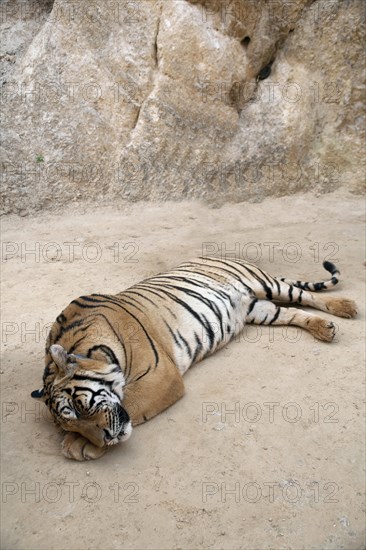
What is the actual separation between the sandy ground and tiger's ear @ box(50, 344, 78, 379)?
439 millimetres

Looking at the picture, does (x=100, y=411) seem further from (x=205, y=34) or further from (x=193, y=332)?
(x=205, y=34)

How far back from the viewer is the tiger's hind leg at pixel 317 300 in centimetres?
417

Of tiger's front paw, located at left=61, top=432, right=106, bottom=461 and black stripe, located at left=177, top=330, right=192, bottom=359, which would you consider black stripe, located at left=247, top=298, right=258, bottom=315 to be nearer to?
black stripe, located at left=177, top=330, right=192, bottom=359

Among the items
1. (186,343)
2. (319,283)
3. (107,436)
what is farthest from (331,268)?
(107,436)

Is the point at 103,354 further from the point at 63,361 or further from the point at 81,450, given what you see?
the point at 81,450

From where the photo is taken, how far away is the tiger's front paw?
2.76m

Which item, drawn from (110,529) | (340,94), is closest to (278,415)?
(110,529)

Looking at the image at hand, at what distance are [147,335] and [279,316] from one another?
120 cm

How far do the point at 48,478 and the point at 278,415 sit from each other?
49.8 inches

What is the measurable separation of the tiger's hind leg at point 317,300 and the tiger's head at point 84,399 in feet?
6.30

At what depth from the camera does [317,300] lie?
4309 mm

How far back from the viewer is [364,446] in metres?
2.87

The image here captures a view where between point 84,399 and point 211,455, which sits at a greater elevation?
point 84,399

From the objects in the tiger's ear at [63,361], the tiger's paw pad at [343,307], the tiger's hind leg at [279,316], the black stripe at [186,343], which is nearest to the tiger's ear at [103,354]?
the tiger's ear at [63,361]
